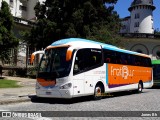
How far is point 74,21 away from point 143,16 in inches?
2295

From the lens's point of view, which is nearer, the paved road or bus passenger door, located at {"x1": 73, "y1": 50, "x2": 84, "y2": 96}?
the paved road

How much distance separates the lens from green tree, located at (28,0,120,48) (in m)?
33.8

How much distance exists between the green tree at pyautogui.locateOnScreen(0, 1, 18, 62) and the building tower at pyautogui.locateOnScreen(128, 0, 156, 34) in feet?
206

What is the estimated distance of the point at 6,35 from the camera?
2842cm

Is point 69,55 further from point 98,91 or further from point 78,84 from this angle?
point 98,91

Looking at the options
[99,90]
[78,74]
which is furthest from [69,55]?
[99,90]

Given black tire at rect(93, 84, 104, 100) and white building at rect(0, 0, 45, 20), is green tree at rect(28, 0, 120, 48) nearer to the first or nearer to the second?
→ black tire at rect(93, 84, 104, 100)

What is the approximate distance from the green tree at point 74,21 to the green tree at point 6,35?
247 inches

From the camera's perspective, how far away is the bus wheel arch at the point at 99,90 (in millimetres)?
18000

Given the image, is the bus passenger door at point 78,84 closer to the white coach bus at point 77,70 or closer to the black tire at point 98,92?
the white coach bus at point 77,70

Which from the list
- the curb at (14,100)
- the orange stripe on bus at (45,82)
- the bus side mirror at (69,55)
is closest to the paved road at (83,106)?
the curb at (14,100)

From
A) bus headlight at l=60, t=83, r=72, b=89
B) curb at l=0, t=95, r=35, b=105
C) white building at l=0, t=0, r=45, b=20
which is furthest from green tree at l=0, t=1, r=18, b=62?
white building at l=0, t=0, r=45, b=20

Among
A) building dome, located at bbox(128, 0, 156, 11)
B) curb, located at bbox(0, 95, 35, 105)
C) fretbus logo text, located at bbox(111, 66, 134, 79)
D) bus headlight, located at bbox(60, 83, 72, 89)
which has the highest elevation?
building dome, located at bbox(128, 0, 156, 11)

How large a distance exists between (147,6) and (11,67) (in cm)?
6021
